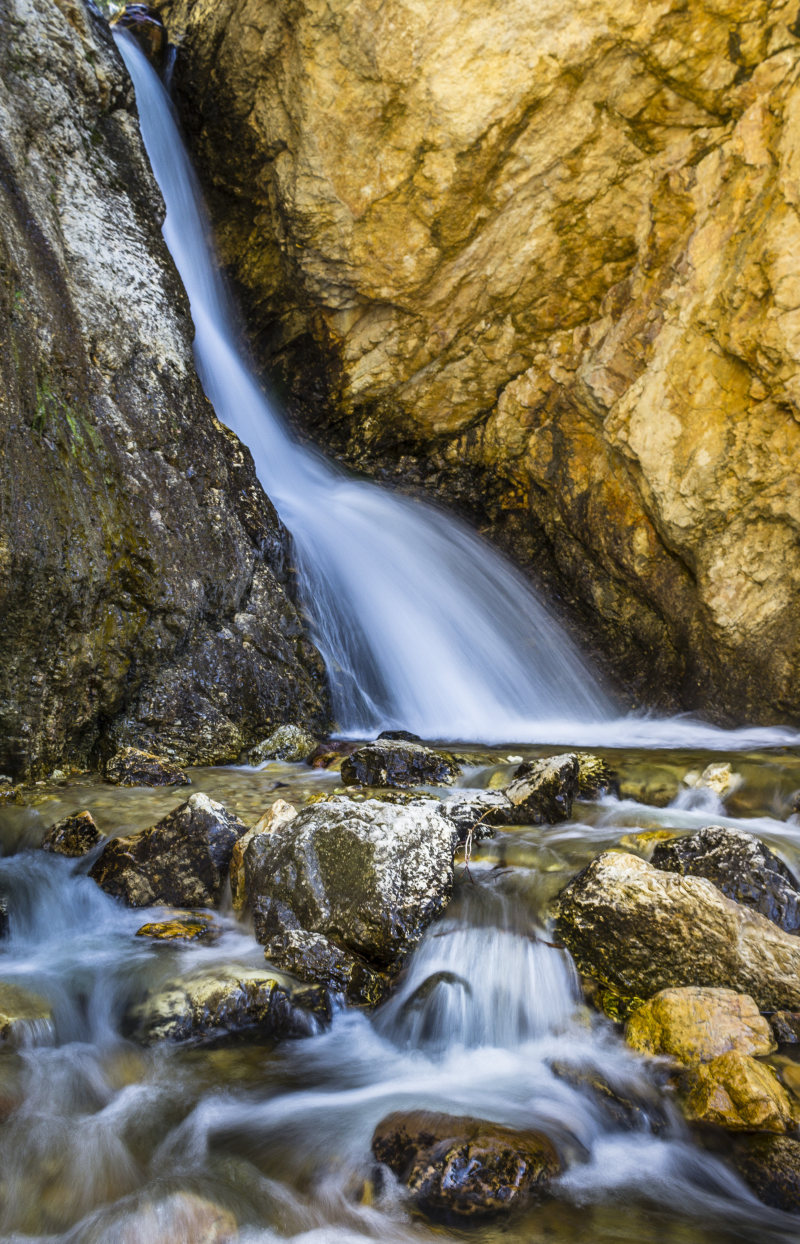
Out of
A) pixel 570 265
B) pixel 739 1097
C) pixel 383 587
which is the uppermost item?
pixel 570 265

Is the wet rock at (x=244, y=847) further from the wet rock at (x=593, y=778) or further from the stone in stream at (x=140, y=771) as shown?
the wet rock at (x=593, y=778)

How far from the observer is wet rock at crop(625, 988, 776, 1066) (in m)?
2.34

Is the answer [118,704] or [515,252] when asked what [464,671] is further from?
[515,252]

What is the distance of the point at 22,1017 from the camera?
263cm

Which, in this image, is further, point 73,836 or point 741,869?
point 73,836

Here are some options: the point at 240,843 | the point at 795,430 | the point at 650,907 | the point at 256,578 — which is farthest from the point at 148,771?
the point at 795,430

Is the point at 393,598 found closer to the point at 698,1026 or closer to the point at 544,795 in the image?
the point at 544,795

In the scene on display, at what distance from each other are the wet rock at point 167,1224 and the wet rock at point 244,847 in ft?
4.38

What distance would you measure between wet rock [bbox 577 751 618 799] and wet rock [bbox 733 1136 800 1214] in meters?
2.50

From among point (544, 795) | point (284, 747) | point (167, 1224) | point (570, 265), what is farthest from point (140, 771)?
point (570, 265)

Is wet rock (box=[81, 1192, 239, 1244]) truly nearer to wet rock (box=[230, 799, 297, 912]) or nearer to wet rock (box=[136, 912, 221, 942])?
wet rock (box=[136, 912, 221, 942])

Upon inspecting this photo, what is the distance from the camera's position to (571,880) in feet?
10.6

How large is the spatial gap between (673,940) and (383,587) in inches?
218

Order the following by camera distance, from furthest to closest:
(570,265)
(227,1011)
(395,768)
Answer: (570,265) < (395,768) < (227,1011)
